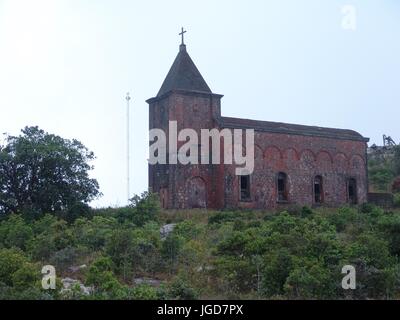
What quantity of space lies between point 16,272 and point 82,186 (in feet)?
56.8

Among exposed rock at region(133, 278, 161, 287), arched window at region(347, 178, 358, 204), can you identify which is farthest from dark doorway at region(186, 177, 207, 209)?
exposed rock at region(133, 278, 161, 287)

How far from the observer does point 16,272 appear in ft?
50.2

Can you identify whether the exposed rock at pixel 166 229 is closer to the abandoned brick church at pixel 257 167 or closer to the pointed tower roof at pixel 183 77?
the abandoned brick church at pixel 257 167

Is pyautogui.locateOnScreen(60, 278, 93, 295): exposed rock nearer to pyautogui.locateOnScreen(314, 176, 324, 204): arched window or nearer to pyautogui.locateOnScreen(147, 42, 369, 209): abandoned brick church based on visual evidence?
pyautogui.locateOnScreen(147, 42, 369, 209): abandoned brick church

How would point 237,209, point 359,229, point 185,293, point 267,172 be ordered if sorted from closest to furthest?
point 185,293 < point 359,229 < point 237,209 < point 267,172

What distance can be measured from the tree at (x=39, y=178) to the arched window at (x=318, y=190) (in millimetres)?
13936

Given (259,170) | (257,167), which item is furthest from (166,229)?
(259,170)

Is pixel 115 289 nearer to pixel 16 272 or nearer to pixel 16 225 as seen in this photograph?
pixel 16 272

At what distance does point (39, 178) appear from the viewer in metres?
32.1

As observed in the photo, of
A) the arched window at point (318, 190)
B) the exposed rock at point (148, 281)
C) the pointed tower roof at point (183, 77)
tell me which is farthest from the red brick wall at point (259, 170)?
the exposed rock at point (148, 281)

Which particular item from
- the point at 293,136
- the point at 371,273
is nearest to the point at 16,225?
the point at 371,273

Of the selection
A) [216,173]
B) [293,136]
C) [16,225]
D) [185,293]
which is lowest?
[185,293]

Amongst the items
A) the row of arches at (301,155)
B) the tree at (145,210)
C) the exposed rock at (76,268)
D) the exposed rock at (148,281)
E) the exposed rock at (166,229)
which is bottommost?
the exposed rock at (148,281)

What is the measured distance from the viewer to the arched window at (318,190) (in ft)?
130
